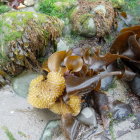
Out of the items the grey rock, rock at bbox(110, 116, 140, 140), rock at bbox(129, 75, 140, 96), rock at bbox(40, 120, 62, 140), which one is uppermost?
the grey rock

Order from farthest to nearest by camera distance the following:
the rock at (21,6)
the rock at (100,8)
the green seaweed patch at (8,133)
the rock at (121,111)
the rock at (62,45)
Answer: the rock at (21,6) < the rock at (100,8) < the rock at (62,45) < the rock at (121,111) < the green seaweed patch at (8,133)

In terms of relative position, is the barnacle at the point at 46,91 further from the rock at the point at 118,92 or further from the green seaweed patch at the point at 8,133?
the rock at the point at 118,92

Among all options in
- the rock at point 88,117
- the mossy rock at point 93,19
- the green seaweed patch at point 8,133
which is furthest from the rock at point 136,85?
the green seaweed patch at point 8,133

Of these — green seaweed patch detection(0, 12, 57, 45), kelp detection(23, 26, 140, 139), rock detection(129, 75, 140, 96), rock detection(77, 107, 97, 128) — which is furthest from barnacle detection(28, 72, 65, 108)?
rock detection(129, 75, 140, 96)

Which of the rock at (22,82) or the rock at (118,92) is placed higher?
the rock at (22,82)

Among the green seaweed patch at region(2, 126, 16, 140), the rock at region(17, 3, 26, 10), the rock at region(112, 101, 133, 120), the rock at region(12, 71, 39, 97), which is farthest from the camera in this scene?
the rock at region(17, 3, 26, 10)

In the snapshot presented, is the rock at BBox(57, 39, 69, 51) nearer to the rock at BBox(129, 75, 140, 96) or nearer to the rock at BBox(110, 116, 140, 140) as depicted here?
the rock at BBox(129, 75, 140, 96)
